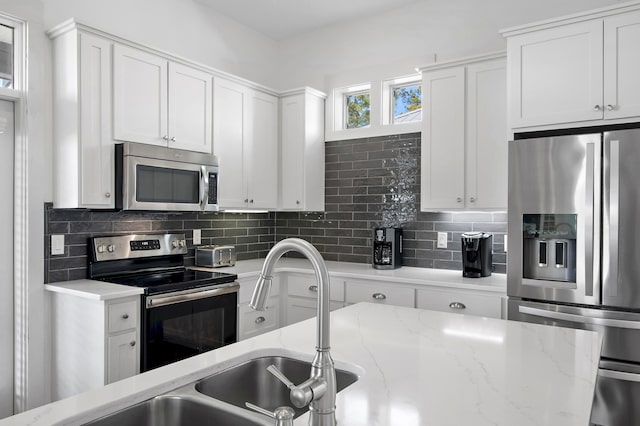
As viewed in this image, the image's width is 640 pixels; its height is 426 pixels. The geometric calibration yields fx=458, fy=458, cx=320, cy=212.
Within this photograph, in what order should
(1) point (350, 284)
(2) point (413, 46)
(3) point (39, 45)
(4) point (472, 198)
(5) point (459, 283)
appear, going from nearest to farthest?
(3) point (39, 45)
(5) point (459, 283)
(4) point (472, 198)
(1) point (350, 284)
(2) point (413, 46)

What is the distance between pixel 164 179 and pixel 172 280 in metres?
0.68

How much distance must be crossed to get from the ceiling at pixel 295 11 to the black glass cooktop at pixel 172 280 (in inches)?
91.5

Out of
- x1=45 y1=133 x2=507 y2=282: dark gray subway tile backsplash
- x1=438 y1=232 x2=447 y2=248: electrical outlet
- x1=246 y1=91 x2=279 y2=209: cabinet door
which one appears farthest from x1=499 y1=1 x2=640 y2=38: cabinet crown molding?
x1=246 y1=91 x2=279 y2=209: cabinet door

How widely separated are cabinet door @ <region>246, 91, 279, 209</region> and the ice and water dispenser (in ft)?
7.21

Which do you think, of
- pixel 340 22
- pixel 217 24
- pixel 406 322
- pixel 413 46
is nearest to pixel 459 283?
pixel 406 322

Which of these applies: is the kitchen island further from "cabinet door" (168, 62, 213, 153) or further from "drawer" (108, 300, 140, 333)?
"cabinet door" (168, 62, 213, 153)

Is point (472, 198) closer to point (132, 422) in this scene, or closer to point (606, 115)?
point (606, 115)

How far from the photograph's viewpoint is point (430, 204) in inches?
137

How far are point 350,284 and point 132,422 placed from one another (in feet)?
8.11

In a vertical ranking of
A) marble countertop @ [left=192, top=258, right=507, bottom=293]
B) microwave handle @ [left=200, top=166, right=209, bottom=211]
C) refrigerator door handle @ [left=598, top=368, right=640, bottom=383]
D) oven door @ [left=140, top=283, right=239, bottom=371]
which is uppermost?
microwave handle @ [left=200, top=166, right=209, bottom=211]

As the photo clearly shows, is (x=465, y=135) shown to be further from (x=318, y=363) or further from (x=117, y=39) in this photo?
(x=318, y=363)

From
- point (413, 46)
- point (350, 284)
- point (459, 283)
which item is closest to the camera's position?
point (459, 283)

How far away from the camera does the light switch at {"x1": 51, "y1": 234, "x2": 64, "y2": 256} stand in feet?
9.39

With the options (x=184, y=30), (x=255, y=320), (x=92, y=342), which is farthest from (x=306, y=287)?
(x=184, y=30)
